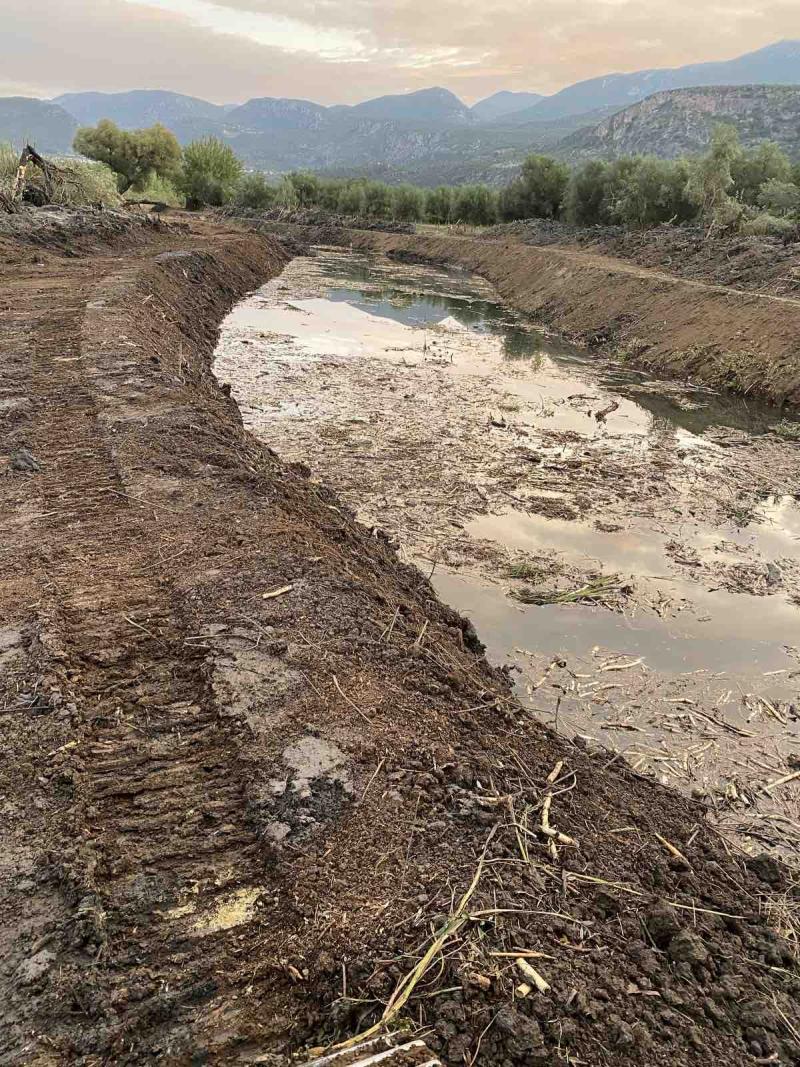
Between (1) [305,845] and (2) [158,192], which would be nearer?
(1) [305,845]

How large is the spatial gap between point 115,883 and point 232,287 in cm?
2668

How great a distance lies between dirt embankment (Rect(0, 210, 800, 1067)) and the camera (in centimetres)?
277

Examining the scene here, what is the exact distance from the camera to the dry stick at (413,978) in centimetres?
262

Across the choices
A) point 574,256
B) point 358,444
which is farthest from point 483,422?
point 574,256

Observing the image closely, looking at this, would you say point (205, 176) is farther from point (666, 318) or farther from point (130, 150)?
point (666, 318)

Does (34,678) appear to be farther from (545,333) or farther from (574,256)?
(574,256)

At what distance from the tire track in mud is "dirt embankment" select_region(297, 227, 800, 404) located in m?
16.3

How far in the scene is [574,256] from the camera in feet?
107

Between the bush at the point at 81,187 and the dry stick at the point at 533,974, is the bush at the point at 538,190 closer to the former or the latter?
the bush at the point at 81,187

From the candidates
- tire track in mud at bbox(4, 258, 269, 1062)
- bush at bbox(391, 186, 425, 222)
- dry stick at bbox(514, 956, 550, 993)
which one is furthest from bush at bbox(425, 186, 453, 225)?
dry stick at bbox(514, 956, 550, 993)

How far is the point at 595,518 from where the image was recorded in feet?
32.6

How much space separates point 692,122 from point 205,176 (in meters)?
126

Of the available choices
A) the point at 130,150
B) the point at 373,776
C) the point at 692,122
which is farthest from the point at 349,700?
the point at 692,122

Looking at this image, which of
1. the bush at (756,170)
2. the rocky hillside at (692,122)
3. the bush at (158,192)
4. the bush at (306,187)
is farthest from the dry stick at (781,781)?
the rocky hillside at (692,122)
